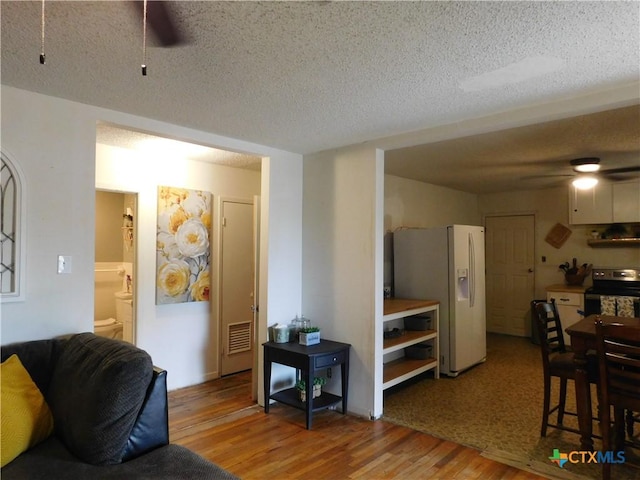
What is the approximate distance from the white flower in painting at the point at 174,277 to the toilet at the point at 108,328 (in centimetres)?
130

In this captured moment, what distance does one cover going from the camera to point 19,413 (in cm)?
183

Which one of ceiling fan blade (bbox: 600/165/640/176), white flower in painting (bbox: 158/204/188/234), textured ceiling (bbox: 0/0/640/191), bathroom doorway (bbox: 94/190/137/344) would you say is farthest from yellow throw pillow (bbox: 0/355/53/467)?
ceiling fan blade (bbox: 600/165/640/176)

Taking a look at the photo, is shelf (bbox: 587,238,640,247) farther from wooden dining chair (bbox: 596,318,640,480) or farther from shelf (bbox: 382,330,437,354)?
wooden dining chair (bbox: 596,318,640,480)

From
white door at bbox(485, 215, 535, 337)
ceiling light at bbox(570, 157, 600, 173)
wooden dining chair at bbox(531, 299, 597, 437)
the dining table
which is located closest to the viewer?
the dining table

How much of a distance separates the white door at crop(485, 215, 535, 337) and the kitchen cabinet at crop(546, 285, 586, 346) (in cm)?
81

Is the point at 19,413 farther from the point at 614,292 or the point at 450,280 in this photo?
the point at 614,292

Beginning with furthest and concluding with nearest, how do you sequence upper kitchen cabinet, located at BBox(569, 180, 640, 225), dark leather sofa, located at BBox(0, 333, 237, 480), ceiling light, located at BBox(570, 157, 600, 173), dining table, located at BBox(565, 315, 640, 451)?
upper kitchen cabinet, located at BBox(569, 180, 640, 225), ceiling light, located at BBox(570, 157, 600, 173), dining table, located at BBox(565, 315, 640, 451), dark leather sofa, located at BBox(0, 333, 237, 480)

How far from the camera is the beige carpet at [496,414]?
2.65 metres

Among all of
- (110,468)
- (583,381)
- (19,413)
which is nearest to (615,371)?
(583,381)

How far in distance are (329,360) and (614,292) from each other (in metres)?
4.20

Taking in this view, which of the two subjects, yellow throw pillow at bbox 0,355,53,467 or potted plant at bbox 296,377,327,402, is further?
potted plant at bbox 296,377,327,402

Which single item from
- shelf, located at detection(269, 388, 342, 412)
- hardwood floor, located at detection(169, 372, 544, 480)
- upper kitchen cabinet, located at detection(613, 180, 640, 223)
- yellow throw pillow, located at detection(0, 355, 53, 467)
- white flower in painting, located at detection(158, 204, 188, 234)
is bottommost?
hardwood floor, located at detection(169, 372, 544, 480)

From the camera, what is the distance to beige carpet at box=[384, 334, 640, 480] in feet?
8.70

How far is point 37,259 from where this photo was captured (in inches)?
93.0
